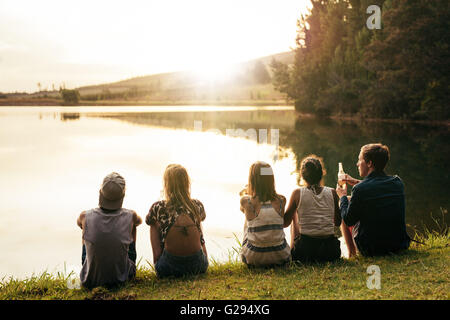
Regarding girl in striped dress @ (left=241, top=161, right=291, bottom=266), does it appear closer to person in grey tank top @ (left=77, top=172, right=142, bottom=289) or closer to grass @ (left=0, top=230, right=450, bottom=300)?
grass @ (left=0, top=230, right=450, bottom=300)

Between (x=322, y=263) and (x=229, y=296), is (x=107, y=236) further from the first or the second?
(x=322, y=263)

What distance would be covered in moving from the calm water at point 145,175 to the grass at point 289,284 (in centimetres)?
185

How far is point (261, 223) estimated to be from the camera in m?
4.03

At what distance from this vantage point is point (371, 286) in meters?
3.50

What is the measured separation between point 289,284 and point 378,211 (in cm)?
121

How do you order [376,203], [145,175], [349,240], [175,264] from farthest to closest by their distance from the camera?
[145,175], [349,240], [376,203], [175,264]

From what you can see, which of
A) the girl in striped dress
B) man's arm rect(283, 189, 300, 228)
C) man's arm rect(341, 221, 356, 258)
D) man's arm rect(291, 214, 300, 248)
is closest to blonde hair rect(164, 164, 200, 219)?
the girl in striped dress

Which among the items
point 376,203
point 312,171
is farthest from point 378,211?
point 312,171

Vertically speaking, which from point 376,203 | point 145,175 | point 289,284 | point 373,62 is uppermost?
point 373,62

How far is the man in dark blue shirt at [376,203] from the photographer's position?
162 inches

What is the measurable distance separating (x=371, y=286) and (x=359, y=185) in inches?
40.3

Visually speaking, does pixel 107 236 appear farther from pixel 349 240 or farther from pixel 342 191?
pixel 349 240

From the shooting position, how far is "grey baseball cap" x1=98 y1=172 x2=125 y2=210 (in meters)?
3.55

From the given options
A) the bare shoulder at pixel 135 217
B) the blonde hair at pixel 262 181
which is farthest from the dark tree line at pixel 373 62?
the bare shoulder at pixel 135 217
